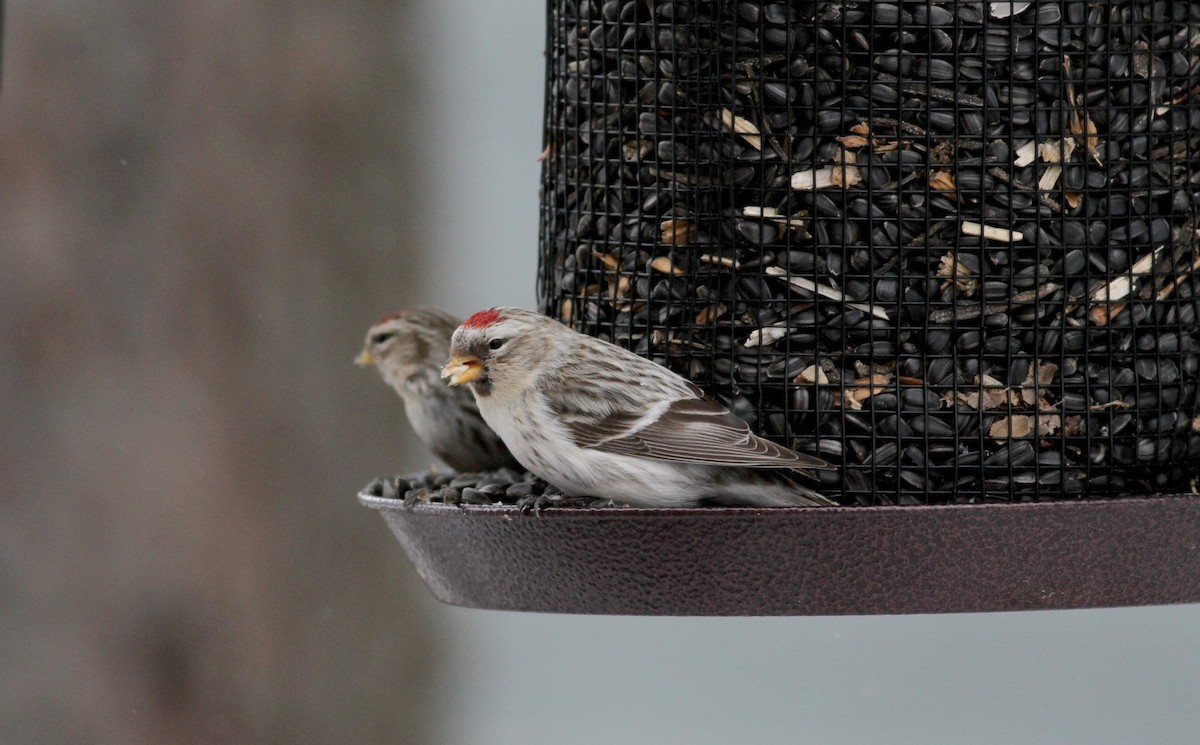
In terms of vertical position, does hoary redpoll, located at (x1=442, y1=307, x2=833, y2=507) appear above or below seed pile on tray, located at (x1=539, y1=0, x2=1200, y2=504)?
below

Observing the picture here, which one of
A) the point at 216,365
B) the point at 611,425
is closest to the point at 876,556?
the point at 611,425

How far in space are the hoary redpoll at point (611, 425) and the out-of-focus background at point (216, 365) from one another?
3178 millimetres

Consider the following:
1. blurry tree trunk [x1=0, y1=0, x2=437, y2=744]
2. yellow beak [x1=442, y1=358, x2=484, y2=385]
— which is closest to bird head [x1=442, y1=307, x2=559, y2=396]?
yellow beak [x1=442, y1=358, x2=484, y2=385]

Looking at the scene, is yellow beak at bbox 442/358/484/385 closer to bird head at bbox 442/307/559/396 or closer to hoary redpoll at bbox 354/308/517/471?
bird head at bbox 442/307/559/396

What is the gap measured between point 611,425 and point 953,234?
0.93m

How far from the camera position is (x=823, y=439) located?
361cm

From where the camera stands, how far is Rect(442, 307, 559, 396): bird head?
151 inches

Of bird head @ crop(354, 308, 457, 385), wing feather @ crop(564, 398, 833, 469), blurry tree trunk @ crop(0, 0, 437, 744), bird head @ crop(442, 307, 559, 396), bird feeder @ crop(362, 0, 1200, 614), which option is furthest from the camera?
blurry tree trunk @ crop(0, 0, 437, 744)

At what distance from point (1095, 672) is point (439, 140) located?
16.8 ft

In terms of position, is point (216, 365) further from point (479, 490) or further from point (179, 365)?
point (479, 490)

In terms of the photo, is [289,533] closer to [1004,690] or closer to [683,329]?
[683,329]

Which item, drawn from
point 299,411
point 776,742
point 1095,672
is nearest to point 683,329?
point 299,411

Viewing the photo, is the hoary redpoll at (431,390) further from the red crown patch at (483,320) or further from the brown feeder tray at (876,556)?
the brown feeder tray at (876,556)

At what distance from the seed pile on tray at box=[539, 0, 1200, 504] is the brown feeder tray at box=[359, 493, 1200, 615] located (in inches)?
14.7
